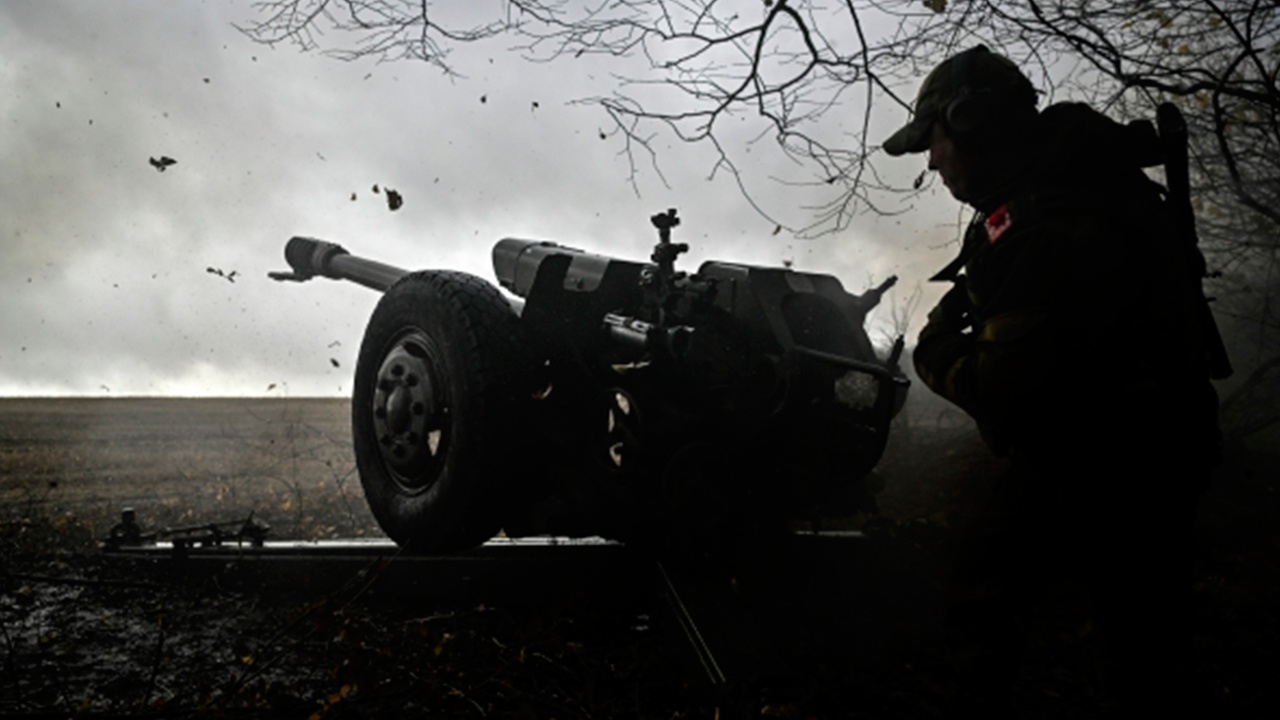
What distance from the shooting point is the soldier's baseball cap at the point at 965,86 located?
2.47 meters

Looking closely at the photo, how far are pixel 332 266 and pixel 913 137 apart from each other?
5248 millimetres

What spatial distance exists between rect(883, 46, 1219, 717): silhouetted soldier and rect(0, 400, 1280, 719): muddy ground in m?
0.22

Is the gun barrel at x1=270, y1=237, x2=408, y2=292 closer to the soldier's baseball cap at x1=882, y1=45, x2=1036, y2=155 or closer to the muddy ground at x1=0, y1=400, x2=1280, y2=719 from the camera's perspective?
the muddy ground at x1=0, y1=400, x2=1280, y2=719

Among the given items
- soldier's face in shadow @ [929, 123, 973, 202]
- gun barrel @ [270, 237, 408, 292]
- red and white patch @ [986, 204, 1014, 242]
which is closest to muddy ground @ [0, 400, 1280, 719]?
red and white patch @ [986, 204, 1014, 242]

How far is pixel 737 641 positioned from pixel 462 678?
1086mm

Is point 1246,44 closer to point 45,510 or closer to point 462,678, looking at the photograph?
point 462,678

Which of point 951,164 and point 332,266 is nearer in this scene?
point 951,164

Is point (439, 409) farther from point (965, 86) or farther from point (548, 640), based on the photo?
point (965, 86)

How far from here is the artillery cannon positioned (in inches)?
134

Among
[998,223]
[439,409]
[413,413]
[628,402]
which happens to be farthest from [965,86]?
[413,413]

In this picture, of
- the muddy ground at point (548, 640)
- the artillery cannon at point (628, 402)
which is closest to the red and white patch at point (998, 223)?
the artillery cannon at point (628, 402)

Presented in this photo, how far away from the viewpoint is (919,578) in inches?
175

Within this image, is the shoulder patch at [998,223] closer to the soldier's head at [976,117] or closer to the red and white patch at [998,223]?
the red and white patch at [998,223]

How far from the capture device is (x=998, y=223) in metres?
2.38
